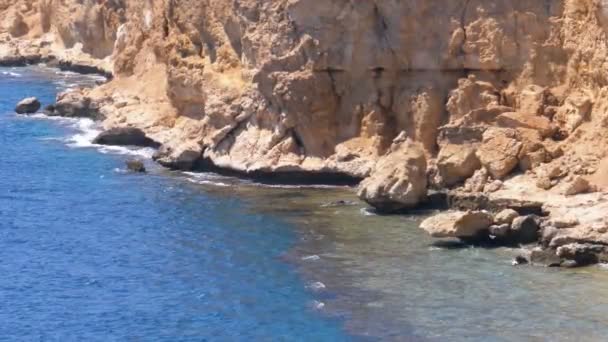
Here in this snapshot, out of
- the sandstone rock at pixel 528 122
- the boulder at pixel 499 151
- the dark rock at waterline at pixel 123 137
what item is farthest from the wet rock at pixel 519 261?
the dark rock at waterline at pixel 123 137

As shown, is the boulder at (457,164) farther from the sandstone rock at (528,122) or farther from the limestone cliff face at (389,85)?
the sandstone rock at (528,122)

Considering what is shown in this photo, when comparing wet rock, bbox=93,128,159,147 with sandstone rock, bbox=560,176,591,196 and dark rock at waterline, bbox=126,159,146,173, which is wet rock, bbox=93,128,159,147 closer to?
dark rock at waterline, bbox=126,159,146,173

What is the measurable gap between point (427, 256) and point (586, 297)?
24.4 feet

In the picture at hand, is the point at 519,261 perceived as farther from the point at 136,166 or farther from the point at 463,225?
the point at 136,166

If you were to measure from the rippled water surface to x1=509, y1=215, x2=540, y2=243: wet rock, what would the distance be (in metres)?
1.06

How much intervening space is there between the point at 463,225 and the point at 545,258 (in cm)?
383

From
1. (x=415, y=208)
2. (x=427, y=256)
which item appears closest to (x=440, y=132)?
(x=415, y=208)

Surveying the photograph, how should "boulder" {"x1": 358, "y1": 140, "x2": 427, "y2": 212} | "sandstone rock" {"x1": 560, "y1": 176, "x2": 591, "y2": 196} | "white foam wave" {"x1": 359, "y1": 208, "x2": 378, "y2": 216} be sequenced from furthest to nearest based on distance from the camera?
1. "white foam wave" {"x1": 359, "y1": 208, "x2": 378, "y2": 216}
2. "boulder" {"x1": 358, "y1": 140, "x2": 427, "y2": 212}
3. "sandstone rock" {"x1": 560, "y1": 176, "x2": 591, "y2": 196}

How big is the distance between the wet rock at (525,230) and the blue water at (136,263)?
8705 mm

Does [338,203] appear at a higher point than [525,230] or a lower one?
lower

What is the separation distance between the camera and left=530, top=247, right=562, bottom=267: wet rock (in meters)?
50.0

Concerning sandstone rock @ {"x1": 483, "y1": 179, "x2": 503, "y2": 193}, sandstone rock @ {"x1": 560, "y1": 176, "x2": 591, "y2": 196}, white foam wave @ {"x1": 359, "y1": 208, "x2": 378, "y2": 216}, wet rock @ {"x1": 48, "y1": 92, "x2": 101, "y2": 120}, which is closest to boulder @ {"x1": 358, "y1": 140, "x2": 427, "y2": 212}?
white foam wave @ {"x1": 359, "y1": 208, "x2": 378, "y2": 216}

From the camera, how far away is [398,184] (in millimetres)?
57562

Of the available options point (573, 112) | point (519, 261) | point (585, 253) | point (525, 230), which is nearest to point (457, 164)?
point (573, 112)
